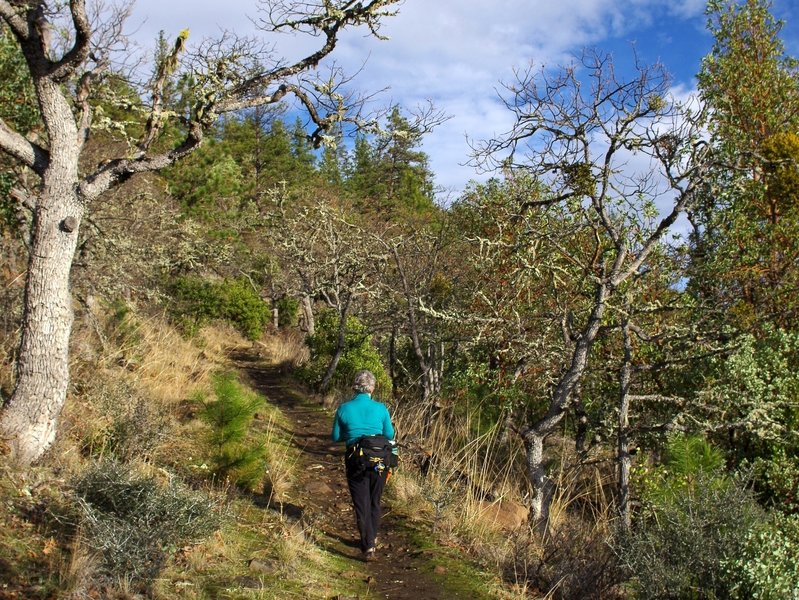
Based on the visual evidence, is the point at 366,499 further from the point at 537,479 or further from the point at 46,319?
the point at 46,319

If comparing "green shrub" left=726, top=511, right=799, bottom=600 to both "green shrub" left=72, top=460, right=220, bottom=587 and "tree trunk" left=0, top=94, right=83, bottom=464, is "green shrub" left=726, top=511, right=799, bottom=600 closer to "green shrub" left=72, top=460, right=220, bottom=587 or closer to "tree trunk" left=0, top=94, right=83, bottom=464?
"green shrub" left=72, top=460, right=220, bottom=587

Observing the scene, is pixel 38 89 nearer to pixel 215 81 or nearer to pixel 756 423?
pixel 215 81

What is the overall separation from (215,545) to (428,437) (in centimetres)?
478

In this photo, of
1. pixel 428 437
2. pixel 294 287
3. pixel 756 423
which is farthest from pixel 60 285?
pixel 294 287

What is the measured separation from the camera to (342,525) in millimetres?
7082

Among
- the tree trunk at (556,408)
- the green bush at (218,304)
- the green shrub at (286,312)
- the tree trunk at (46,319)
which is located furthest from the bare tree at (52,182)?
the green shrub at (286,312)

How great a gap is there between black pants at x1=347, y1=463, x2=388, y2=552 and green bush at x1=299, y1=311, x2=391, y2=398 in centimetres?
649

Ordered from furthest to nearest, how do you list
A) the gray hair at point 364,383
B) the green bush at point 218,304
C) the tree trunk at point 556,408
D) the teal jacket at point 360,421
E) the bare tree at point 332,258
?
the green bush at point 218,304
the bare tree at point 332,258
the tree trunk at point 556,408
the gray hair at point 364,383
the teal jacket at point 360,421

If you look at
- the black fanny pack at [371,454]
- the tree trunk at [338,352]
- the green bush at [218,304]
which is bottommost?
the black fanny pack at [371,454]

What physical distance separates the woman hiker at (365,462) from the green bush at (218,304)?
34.5 ft

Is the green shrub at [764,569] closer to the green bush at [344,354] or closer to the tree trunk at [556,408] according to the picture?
the tree trunk at [556,408]

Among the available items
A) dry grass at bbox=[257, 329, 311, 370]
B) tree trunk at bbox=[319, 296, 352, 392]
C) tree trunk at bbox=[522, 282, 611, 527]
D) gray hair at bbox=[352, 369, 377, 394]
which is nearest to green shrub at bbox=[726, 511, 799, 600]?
tree trunk at bbox=[522, 282, 611, 527]

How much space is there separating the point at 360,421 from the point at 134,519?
2157 mm

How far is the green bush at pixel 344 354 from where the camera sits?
13320 mm
